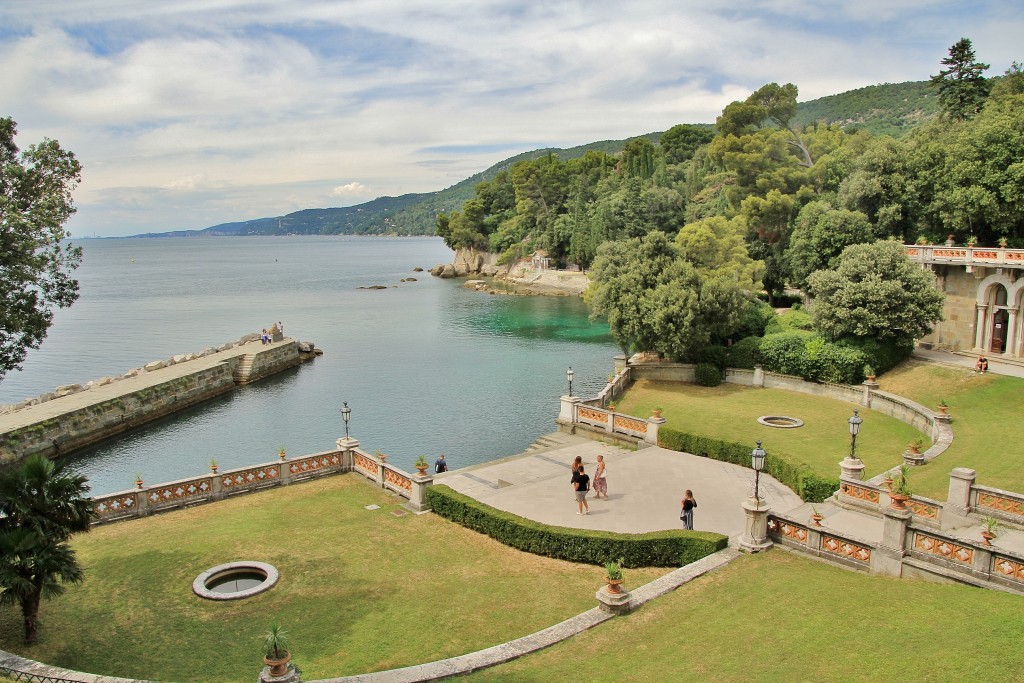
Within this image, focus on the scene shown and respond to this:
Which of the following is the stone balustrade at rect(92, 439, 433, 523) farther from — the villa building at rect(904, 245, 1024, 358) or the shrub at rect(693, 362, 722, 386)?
the villa building at rect(904, 245, 1024, 358)

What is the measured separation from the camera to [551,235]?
114 meters

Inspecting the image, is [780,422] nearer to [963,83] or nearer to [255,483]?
[255,483]

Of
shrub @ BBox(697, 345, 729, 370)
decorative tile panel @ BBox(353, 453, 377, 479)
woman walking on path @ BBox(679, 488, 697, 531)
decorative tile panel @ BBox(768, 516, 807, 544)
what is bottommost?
decorative tile panel @ BBox(353, 453, 377, 479)

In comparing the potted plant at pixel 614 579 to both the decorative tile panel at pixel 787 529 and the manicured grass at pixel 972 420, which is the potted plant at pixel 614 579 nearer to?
the decorative tile panel at pixel 787 529

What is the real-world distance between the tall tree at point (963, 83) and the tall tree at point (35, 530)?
57231 mm

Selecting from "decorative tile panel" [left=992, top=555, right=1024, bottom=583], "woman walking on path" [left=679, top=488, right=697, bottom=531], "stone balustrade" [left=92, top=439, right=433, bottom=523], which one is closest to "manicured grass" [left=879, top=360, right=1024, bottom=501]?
"decorative tile panel" [left=992, top=555, right=1024, bottom=583]

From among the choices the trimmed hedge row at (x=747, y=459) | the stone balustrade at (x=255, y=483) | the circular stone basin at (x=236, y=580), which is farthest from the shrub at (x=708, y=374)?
the circular stone basin at (x=236, y=580)

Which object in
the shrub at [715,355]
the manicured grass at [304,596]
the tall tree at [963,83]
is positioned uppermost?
the tall tree at [963,83]

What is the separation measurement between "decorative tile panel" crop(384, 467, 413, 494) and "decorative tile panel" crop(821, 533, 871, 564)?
1159 centimetres

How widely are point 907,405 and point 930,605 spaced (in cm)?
1897

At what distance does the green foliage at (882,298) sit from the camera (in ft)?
108

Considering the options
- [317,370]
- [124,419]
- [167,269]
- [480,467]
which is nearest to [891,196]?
[480,467]

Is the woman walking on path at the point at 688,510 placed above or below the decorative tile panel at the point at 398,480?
above

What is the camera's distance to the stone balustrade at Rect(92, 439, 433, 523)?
2008 cm
